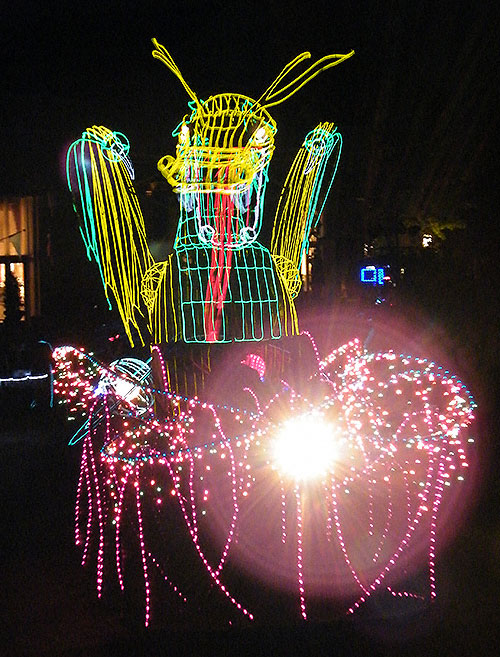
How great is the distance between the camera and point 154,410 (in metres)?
5.05

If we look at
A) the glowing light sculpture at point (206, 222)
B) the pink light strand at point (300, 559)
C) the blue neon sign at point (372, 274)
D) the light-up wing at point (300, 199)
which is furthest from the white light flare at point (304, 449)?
the blue neon sign at point (372, 274)

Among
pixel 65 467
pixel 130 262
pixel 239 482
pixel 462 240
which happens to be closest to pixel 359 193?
pixel 462 240

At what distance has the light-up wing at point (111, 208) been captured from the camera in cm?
A: 486

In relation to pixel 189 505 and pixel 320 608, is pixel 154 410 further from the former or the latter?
pixel 320 608

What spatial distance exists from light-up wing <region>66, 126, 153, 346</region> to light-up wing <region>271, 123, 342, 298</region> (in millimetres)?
976

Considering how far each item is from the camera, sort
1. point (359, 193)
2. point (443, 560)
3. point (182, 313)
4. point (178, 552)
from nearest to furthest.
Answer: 1. point (178, 552)
2. point (443, 560)
3. point (182, 313)
4. point (359, 193)

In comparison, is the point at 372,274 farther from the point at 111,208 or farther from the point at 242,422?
the point at 242,422

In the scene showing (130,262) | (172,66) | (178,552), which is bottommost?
(178,552)

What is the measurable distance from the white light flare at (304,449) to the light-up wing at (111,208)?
1.41 metres

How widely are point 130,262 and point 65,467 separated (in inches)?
132

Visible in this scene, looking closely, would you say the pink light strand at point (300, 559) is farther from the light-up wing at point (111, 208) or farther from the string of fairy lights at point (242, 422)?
the light-up wing at point (111, 208)

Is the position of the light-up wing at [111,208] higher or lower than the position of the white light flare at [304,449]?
higher

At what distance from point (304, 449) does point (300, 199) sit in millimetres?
2125

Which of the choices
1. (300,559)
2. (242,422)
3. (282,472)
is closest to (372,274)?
(242,422)
